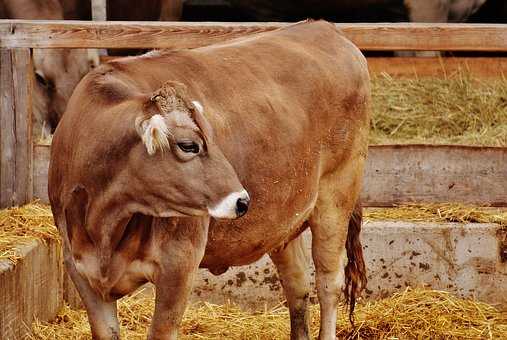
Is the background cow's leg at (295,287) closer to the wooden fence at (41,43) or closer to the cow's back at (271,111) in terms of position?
the cow's back at (271,111)

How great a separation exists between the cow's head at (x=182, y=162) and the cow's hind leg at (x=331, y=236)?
1.55 m

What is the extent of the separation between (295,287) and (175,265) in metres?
1.69

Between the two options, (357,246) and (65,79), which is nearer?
(357,246)

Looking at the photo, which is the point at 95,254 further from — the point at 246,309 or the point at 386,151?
the point at 386,151

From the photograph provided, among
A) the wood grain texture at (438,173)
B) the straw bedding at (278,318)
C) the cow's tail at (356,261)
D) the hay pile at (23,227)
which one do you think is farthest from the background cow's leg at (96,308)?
the wood grain texture at (438,173)

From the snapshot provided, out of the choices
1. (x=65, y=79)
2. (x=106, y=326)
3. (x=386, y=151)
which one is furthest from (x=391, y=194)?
(x=65, y=79)

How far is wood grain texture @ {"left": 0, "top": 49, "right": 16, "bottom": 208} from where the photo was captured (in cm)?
704

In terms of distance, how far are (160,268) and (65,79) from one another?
19.1 ft

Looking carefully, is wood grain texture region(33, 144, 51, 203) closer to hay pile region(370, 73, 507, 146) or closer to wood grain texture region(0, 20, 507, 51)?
wood grain texture region(0, 20, 507, 51)

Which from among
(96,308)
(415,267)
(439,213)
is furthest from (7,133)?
(439,213)

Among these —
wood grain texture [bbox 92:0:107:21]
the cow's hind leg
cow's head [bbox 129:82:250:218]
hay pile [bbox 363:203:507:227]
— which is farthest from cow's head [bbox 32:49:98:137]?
cow's head [bbox 129:82:250:218]

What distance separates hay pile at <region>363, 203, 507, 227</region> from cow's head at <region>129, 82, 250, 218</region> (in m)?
2.94

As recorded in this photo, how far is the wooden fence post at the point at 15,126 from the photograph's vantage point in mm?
7047

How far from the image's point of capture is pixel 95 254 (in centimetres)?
477
